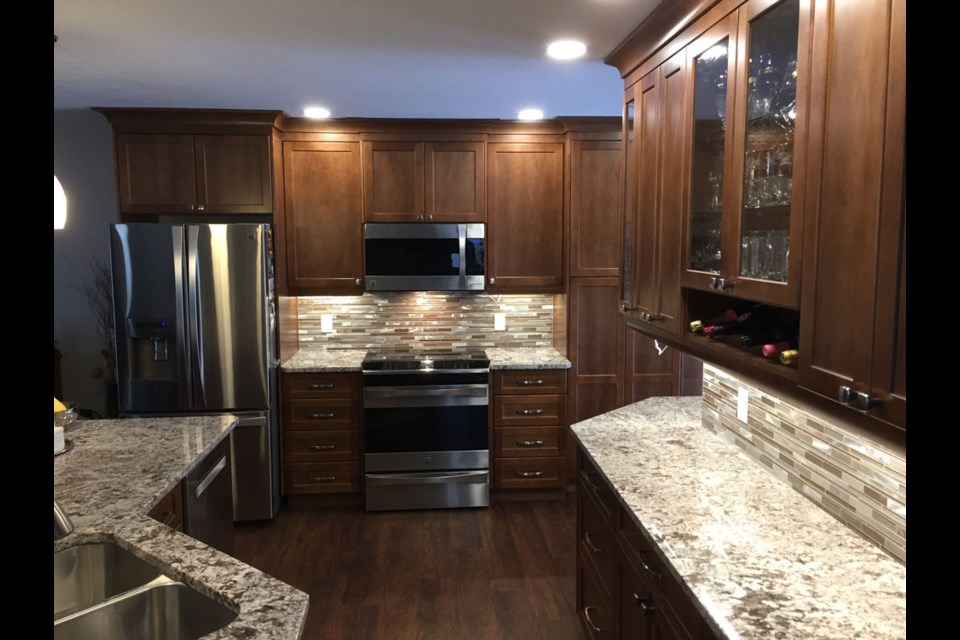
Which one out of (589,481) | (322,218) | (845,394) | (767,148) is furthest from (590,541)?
(322,218)

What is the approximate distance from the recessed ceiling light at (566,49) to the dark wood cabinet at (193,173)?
79.8 inches

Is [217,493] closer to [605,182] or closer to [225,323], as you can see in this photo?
[225,323]

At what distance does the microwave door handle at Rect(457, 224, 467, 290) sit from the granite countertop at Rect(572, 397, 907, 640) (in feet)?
6.50

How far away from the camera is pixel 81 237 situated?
4.29m

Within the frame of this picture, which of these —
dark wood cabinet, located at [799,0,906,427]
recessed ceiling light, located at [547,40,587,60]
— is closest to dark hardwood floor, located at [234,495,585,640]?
dark wood cabinet, located at [799,0,906,427]

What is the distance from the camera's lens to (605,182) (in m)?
4.26

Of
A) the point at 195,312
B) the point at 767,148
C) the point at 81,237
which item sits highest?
the point at 767,148

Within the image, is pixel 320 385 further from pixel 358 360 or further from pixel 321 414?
pixel 358 360

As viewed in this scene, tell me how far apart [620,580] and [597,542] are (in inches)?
12.3

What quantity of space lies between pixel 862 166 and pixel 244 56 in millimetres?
2400

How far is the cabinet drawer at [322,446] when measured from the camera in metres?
4.18
